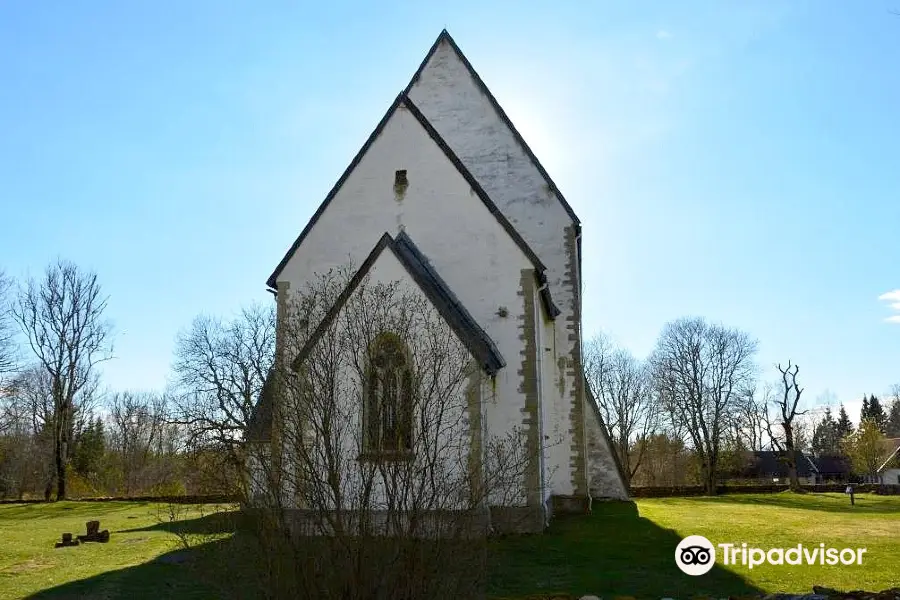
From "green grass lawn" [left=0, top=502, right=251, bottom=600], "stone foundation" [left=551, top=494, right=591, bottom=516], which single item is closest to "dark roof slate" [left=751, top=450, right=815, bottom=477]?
"stone foundation" [left=551, top=494, right=591, bottom=516]

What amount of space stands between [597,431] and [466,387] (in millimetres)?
11616

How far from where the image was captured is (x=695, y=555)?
11859 mm

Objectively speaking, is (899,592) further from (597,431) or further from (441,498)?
(597,431)

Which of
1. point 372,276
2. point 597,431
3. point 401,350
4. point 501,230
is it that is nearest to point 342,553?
point 401,350

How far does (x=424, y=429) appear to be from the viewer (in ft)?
22.7

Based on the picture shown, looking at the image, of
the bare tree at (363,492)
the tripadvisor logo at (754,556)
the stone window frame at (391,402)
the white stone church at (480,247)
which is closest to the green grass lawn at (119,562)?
the bare tree at (363,492)

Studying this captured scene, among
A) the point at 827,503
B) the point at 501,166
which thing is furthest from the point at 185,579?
the point at 827,503

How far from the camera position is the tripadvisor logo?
1130 cm

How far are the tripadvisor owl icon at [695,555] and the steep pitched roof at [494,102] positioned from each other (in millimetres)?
10467

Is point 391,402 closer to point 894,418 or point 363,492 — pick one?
point 363,492

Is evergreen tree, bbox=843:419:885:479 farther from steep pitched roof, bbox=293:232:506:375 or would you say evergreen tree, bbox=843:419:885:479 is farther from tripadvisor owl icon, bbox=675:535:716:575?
steep pitched roof, bbox=293:232:506:375

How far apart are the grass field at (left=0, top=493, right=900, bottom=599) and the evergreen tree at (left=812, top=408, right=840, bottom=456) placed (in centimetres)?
8030

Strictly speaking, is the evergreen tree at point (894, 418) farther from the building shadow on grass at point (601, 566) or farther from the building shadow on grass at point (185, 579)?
the building shadow on grass at point (185, 579)

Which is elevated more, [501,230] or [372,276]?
[501,230]
